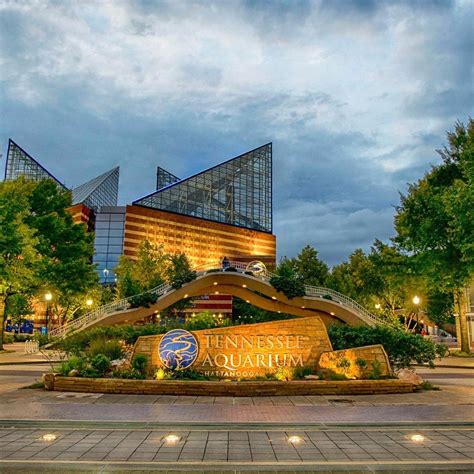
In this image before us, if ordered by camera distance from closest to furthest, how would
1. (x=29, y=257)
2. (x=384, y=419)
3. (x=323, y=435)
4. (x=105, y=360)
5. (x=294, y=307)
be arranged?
(x=323, y=435) < (x=384, y=419) < (x=105, y=360) < (x=29, y=257) < (x=294, y=307)

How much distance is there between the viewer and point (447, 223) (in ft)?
99.3

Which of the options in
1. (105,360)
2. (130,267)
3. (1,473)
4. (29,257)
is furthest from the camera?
(130,267)

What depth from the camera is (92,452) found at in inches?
263

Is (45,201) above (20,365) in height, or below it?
above

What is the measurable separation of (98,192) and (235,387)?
396 feet

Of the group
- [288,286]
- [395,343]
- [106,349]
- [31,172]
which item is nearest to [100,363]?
[106,349]

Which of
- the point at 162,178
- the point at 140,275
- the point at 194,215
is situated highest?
the point at 162,178

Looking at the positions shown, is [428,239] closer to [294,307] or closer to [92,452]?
[294,307]

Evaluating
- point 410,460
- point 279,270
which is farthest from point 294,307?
point 410,460

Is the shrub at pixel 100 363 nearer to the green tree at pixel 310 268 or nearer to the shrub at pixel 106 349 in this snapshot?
the shrub at pixel 106 349

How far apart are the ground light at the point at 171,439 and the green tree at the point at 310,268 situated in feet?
154

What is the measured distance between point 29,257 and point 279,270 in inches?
1281

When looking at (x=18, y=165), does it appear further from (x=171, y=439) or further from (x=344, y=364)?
(x=171, y=439)

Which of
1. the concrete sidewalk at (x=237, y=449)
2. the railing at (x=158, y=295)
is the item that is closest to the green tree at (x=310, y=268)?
the railing at (x=158, y=295)
